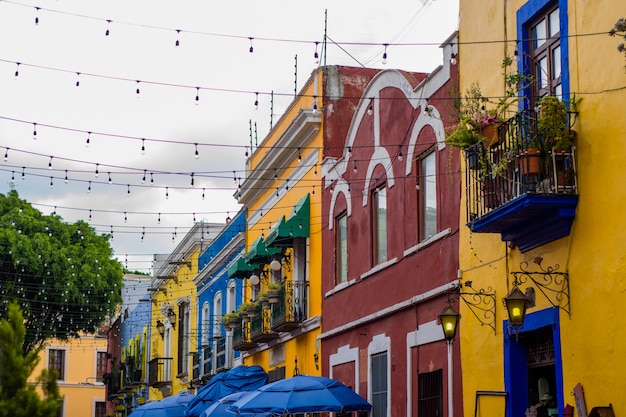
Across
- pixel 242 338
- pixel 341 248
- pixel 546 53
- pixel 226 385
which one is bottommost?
pixel 226 385

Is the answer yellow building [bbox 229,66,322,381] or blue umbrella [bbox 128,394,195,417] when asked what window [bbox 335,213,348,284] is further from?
blue umbrella [bbox 128,394,195,417]

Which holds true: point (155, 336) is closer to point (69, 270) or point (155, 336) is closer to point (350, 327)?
point (69, 270)

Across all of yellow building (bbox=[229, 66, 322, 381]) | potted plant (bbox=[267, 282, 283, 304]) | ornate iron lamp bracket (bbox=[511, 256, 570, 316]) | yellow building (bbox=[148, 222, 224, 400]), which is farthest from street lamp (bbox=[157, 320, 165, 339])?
ornate iron lamp bracket (bbox=[511, 256, 570, 316])

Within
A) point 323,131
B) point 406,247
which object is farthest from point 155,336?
point 406,247

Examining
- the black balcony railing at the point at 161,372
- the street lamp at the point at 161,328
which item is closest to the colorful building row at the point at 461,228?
the black balcony railing at the point at 161,372

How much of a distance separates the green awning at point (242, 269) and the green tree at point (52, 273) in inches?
637

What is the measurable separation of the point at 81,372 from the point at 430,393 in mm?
46107

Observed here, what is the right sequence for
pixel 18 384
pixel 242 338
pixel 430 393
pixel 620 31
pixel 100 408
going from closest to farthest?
pixel 18 384
pixel 620 31
pixel 430 393
pixel 242 338
pixel 100 408

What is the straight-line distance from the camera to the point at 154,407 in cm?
2503

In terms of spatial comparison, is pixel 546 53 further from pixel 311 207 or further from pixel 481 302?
pixel 311 207

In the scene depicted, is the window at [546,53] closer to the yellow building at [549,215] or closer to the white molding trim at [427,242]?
the yellow building at [549,215]

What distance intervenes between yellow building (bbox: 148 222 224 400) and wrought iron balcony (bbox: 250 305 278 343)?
9.98 meters

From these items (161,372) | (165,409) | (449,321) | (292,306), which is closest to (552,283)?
(449,321)

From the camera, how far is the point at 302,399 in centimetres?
1642
